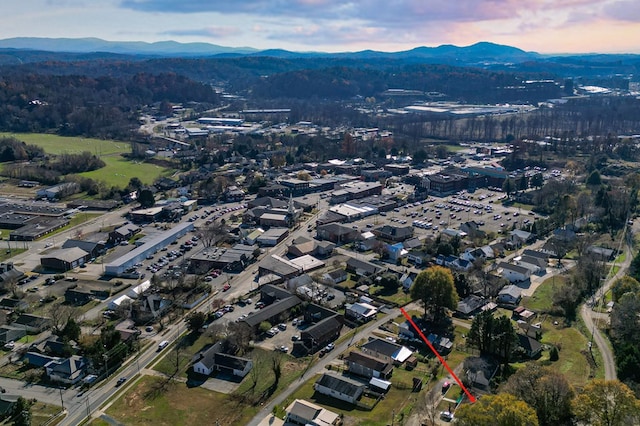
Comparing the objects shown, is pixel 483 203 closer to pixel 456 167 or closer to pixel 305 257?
pixel 456 167

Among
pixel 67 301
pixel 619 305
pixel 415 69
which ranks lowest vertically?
pixel 67 301

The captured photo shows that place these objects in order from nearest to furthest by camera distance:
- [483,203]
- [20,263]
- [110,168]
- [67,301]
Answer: [67,301]
[20,263]
[483,203]
[110,168]

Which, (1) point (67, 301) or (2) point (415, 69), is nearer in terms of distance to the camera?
(1) point (67, 301)

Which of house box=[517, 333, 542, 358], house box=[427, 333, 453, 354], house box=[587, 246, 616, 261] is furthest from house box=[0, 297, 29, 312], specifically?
house box=[587, 246, 616, 261]

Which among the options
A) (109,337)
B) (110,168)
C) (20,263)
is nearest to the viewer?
(109,337)

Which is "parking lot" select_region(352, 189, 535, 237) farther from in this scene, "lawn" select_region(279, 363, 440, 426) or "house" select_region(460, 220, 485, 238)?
"lawn" select_region(279, 363, 440, 426)

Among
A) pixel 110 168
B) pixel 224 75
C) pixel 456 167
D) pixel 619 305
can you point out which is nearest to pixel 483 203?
pixel 456 167
